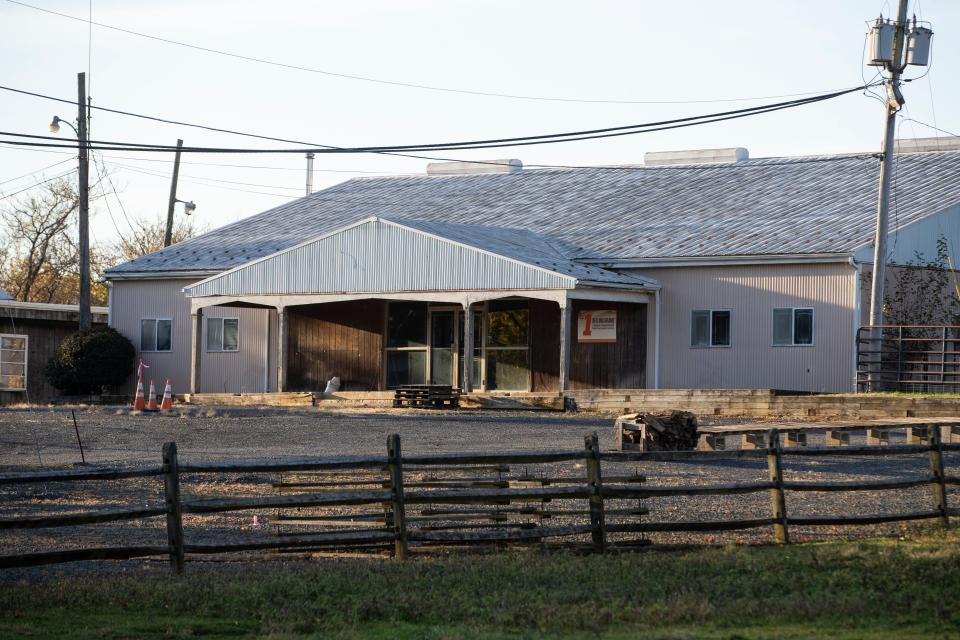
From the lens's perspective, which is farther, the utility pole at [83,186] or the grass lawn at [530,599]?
the utility pole at [83,186]

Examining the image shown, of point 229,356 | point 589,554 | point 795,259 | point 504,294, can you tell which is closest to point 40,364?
point 229,356

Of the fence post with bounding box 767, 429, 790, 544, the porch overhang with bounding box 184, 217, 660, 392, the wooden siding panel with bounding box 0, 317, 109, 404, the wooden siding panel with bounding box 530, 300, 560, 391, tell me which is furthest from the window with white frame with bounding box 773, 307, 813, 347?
the wooden siding panel with bounding box 0, 317, 109, 404

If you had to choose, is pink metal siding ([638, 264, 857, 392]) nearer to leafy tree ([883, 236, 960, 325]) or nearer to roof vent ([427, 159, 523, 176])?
leafy tree ([883, 236, 960, 325])

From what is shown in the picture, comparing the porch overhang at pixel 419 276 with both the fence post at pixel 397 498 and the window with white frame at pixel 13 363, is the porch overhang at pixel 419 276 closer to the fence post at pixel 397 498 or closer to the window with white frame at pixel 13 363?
the window with white frame at pixel 13 363

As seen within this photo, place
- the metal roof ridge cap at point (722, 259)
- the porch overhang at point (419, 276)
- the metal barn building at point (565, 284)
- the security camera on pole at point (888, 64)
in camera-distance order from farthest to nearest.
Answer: the porch overhang at point (419, 276) → the metal barn building at point (565, 284) → the metal roof ridge cap at point (722, 259) → the security camera on pole at point (888, 64)

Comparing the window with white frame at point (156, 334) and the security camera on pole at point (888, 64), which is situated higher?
the security camera on pole at point (888, 64)

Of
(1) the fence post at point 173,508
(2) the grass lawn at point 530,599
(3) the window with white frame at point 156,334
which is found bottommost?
(2) the grass lawn at point 530,599

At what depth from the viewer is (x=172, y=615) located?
10.3 m

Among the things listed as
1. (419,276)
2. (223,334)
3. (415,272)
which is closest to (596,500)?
(419,276)

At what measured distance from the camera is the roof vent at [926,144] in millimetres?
37625

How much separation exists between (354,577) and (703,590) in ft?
9.55

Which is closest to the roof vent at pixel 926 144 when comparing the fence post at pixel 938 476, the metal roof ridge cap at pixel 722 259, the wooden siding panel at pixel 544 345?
the metal roof ridge cap at pixel 722 259

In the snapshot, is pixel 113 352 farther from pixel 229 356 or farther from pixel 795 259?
pixel 795 259

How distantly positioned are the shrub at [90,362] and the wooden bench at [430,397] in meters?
10.9
